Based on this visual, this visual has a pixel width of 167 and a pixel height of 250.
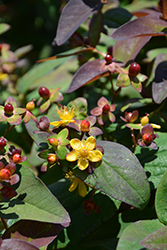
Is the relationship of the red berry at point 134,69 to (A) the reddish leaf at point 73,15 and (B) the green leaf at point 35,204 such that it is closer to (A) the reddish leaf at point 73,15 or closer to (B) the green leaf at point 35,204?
(A) the reddish leaf at point 73,15

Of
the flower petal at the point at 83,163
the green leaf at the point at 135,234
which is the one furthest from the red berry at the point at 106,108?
the green leaf at the point at 135,234

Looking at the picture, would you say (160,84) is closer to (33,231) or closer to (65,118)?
(65,118)

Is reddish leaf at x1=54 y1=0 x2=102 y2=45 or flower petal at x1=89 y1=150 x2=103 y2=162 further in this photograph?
reddish leaf at x1=54 y1=0 x2=102 y2=45

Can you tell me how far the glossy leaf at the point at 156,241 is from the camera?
18.3 inches

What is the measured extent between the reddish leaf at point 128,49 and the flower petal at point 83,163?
379 mm

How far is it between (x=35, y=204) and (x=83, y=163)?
0.41ft

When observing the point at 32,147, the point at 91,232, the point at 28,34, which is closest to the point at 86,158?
the point at 91,232

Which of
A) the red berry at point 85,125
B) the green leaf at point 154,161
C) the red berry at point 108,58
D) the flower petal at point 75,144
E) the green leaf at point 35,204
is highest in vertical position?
the red berry at point 108,58

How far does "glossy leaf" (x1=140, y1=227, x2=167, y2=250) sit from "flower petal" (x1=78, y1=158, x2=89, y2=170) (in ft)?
0.59

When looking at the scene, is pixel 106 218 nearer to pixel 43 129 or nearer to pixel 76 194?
pixel 76 194

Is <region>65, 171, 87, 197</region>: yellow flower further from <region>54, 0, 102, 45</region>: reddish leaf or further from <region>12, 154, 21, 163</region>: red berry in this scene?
<region>54, 0, 102, 45</region>: reddish leaf

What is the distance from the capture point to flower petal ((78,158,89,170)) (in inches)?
22.8

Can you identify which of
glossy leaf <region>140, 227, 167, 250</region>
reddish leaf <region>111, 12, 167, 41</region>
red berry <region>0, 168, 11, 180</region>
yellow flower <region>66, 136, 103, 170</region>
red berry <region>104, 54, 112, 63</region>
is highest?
reddish leaf <region>111, 12, 167, 41</region>

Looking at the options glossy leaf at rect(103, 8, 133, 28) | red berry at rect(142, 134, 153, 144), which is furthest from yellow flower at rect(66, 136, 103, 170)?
glossy leaf at rect(103, 8, 133, 28)
